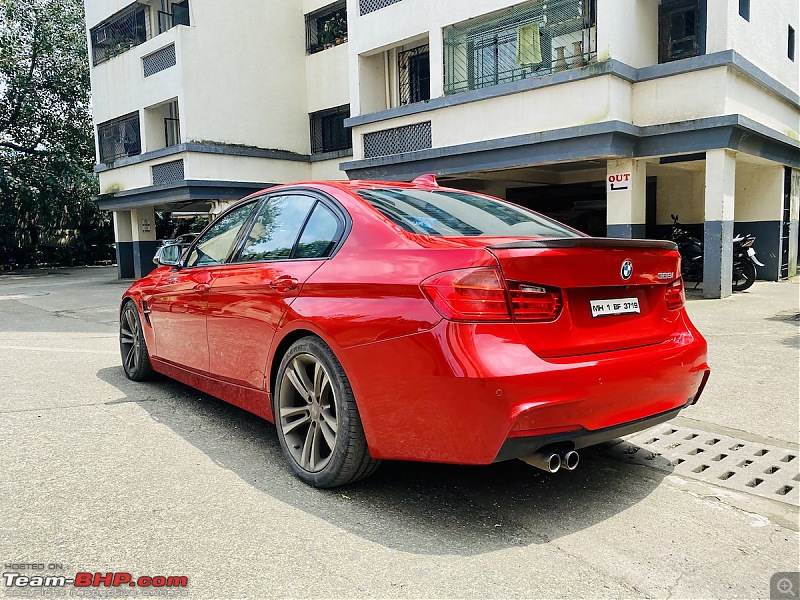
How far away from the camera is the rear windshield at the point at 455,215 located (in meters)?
3.39

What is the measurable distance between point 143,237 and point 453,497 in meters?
20.5

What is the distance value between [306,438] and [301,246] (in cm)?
105

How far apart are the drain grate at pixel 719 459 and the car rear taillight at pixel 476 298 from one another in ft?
5.31

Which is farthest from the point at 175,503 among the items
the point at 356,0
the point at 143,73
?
the point at 143,73

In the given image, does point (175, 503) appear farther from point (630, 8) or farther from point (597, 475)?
point (630, 8)

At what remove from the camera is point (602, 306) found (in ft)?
9.78

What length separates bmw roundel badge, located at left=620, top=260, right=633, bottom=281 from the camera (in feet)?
9.98

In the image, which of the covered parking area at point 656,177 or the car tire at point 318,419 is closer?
the car tire at point 318,419

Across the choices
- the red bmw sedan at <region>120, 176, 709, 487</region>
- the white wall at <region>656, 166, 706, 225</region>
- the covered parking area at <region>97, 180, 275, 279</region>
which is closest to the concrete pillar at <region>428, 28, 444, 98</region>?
the white wall at <region>656, 166, 706, 225</region>

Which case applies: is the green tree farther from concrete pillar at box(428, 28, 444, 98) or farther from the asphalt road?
the asphalt road

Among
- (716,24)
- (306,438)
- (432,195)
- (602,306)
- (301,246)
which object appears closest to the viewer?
(602,306)

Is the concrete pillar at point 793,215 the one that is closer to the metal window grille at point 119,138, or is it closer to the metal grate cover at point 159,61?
the metal grate cover at point 159,61

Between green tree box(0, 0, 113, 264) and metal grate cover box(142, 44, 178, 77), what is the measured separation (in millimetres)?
9664

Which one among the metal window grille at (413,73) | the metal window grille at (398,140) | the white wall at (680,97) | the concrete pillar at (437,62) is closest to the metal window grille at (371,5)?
the metal window grille at (413,73)
